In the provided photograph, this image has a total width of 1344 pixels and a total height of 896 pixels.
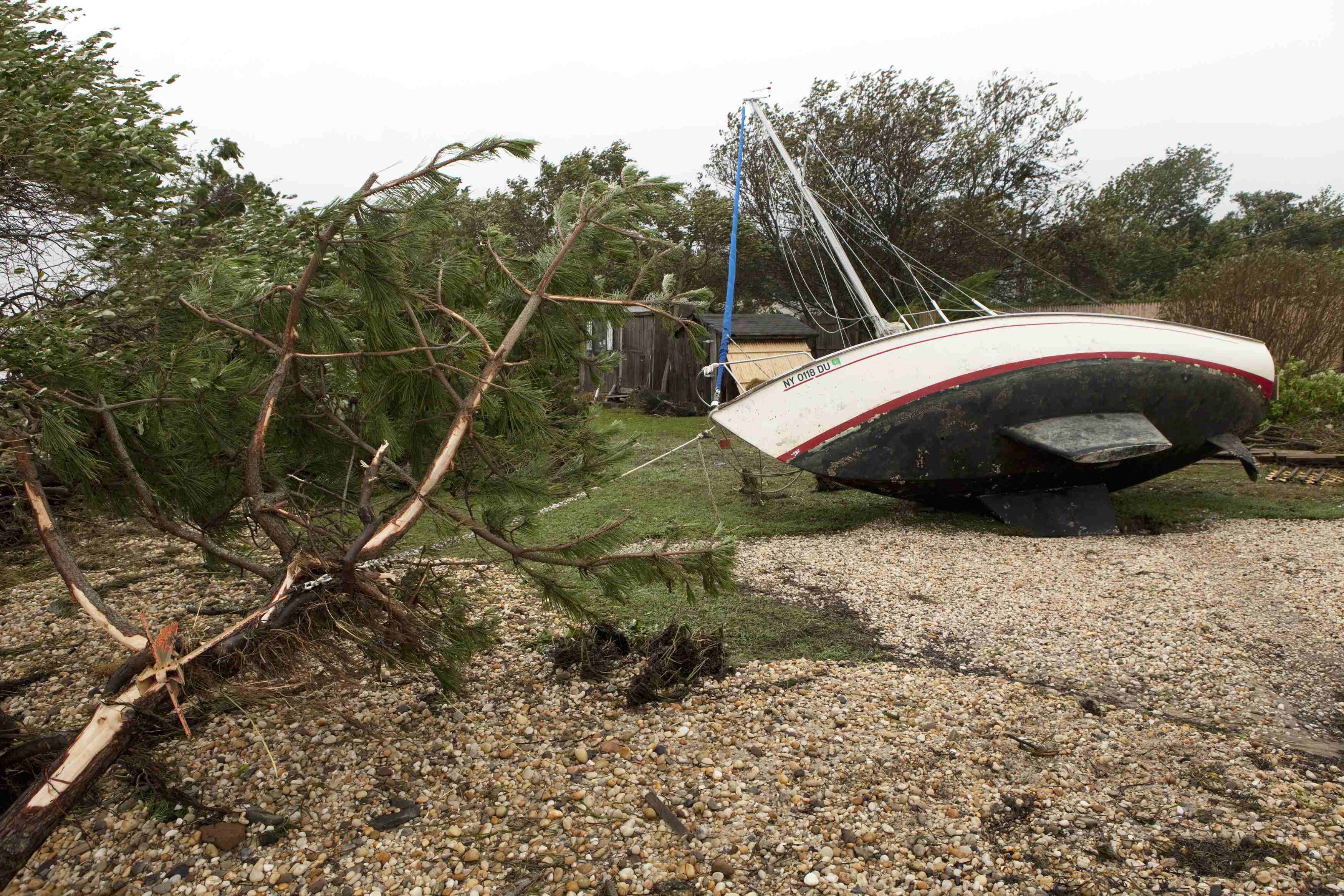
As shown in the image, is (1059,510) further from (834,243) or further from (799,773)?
(799,773)

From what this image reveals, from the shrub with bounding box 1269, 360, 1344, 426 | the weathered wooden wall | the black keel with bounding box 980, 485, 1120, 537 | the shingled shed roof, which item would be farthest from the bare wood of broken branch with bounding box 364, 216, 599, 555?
the weathered wooden wall

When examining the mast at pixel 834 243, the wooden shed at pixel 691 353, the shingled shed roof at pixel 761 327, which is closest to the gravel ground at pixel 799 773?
the mast at pixel 834 243

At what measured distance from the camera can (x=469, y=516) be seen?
11.8 feet

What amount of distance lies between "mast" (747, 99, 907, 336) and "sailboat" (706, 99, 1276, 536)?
3.31 feet

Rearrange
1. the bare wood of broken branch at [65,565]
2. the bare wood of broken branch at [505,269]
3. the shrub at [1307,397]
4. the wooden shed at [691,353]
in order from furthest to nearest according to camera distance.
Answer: the wooden shed at [691,353] < the shrub at [1307,397] < the bare wood of broken branch at [505,269] < the bare wood of broken branch at [65,565]

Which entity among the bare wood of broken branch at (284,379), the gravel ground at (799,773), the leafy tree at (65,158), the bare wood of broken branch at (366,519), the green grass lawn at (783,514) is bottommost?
the green grass lawn at (783,514)

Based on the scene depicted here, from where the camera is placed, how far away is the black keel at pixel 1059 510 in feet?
24.4

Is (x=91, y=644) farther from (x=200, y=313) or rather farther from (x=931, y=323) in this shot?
(x=931, y=323)

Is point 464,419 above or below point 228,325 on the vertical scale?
below

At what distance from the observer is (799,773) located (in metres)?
3.22

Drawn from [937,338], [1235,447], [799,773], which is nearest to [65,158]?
[799,773]

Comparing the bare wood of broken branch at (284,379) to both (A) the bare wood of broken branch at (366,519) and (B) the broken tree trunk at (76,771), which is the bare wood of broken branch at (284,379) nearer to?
(A) the bare wood of broken branch at (366,519)

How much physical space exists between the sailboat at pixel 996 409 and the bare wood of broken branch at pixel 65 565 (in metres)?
5.16

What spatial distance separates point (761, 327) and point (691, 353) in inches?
67.6
